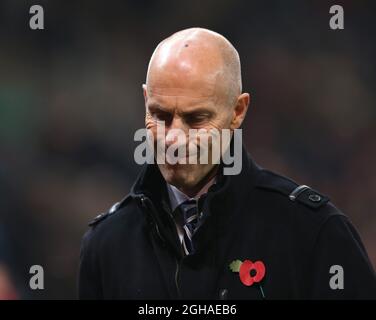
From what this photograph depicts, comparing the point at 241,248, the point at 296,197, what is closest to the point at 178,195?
the point at 241,248

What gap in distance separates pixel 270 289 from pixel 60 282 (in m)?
2.59

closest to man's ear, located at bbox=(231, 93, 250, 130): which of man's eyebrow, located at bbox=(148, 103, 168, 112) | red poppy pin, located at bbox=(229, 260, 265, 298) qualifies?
man's eyebrow, located at bbox=(148, 103, 168, 112)

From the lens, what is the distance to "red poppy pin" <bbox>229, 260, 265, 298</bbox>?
226 centimetres

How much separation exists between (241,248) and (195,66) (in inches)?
20.4

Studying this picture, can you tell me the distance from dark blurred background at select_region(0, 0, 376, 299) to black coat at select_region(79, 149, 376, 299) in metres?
2.49

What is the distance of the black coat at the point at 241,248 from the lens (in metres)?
2.27

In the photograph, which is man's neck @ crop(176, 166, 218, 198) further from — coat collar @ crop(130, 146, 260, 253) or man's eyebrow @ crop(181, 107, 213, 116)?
man's eyebrow @ crop(181, 107, 213, 116)

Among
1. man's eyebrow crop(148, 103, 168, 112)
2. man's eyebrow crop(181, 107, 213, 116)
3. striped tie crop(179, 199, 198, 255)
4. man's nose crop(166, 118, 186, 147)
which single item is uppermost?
man's eyebrow crop(148, 103, 168, 112)

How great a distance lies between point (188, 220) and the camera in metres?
2.35

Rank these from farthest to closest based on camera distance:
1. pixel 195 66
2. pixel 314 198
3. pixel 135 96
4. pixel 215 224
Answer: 1. pixel 135 96
2. pixel 314 198
3. pixel 215 224
4. pixel 195 66

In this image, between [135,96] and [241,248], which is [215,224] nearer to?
[241,248]

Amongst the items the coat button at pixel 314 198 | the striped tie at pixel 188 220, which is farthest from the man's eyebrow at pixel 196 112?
the coat button at pixel 314 198
